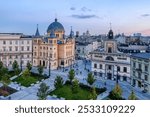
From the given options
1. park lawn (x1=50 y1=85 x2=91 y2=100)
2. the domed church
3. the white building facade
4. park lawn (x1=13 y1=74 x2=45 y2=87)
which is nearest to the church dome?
the domed church

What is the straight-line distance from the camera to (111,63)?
160ft

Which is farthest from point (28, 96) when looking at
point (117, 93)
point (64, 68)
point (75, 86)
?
point (64, 68)

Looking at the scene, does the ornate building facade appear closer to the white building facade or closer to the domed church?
the domed church

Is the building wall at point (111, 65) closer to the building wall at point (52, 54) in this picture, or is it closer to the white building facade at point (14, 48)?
the building wall at point (52, 54)

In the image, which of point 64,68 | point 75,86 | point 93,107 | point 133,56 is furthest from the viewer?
point 64,68

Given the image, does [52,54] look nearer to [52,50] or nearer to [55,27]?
[52,50]

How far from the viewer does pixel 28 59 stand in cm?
6419

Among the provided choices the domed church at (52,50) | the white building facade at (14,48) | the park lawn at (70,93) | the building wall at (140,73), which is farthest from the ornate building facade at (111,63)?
the white building facade at (14,48)

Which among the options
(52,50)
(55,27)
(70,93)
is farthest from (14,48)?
(70,93)

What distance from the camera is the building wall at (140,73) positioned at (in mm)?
39594

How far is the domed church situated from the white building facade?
174 centimetres

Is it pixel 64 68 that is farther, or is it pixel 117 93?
pixel 64 68

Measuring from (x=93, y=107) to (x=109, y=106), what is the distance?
74cm

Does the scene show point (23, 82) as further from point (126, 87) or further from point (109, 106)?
point (109, 106)
